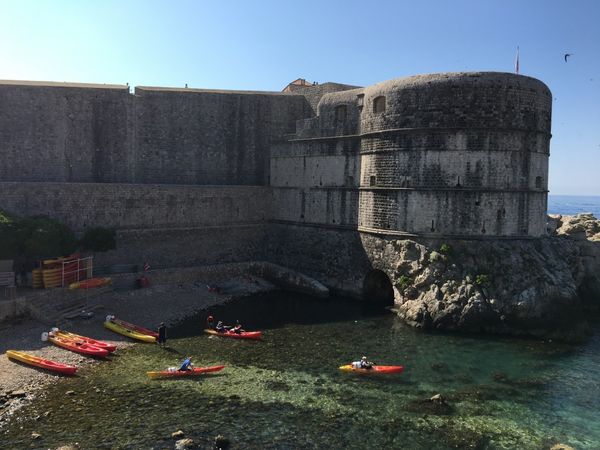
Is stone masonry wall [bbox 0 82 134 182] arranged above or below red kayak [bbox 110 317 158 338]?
above

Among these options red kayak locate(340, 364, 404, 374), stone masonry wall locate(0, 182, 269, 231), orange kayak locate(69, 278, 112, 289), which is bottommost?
red kayak locate(340, 364, 404, 374)

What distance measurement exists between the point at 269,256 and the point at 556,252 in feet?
58.1

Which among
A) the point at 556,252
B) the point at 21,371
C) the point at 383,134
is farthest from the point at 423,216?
the point at 21,371

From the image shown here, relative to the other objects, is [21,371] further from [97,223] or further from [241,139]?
[241,139]

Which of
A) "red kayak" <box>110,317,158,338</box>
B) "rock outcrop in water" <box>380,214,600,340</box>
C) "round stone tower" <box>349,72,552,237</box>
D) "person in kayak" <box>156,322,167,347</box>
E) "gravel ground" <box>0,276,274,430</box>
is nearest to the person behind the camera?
"gravel ground" <box>0,276,274,430</box>

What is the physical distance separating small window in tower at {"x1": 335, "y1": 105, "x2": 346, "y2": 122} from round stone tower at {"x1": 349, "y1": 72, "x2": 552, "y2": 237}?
11.7ft

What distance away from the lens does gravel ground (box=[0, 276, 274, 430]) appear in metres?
16.7

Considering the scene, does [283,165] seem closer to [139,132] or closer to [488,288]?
[139,132]

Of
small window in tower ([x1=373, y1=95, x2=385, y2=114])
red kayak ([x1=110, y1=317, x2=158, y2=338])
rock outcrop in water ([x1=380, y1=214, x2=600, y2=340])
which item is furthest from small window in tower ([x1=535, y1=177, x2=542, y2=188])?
red kayak ([x1=110, y1=317, x2=158, y2=338])

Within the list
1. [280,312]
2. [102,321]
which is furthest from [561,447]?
[102,321]

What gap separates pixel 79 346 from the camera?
776 inches

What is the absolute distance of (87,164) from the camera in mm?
30891

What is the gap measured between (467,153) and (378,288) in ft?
30.8

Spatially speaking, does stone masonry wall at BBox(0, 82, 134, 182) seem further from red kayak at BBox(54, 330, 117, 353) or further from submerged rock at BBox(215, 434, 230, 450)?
submerged rock at BBox(215, 434, 230, 450)
